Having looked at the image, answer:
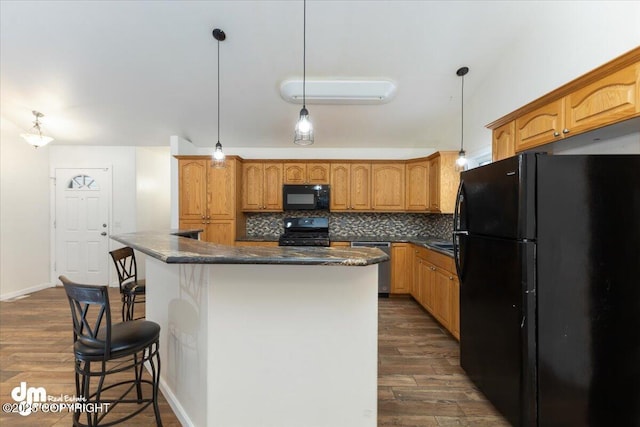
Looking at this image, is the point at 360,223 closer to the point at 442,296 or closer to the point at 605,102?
the point at 442,296

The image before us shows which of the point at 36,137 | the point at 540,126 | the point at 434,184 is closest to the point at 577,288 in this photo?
the point at 540,126

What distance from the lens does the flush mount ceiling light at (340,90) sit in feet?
11.0

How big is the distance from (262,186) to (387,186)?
2.02 m

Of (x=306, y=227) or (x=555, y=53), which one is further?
(x=306, y=227)

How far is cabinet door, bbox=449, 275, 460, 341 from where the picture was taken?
8.94ft

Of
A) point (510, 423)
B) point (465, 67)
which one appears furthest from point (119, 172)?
point (510, 423)

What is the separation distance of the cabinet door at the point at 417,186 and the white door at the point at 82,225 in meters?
5.01

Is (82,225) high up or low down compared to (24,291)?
up

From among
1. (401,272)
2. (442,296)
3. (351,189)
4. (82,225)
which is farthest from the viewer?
(82,225)

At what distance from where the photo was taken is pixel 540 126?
82.7 inches

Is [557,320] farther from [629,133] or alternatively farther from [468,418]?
[629,133]

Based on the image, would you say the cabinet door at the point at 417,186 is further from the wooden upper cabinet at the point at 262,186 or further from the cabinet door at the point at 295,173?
the wooden upper cabinet at the point at 262,186

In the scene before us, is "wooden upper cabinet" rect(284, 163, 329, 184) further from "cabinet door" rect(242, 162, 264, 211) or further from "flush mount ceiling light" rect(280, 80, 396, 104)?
"flush mount ceiling light" rect(280, 80, 396, 104)

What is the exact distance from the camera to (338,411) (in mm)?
1551
